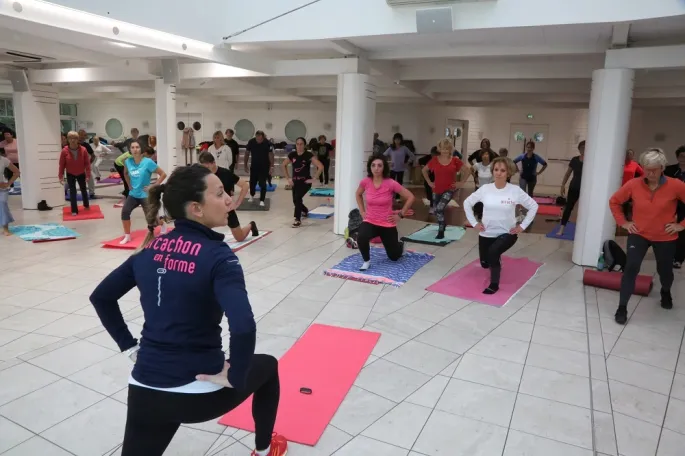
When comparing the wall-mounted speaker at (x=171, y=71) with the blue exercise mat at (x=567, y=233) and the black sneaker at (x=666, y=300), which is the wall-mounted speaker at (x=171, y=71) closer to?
the blue exercise mat at (x=567, y=233)

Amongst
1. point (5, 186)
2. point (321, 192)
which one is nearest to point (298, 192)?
point (5, 186)

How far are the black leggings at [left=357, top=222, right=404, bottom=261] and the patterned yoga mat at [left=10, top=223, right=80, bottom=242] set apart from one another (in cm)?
443

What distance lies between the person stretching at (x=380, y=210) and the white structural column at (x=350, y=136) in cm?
164

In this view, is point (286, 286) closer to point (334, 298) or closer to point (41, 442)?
point (334, 298)

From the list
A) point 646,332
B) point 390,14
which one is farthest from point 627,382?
point 390,14

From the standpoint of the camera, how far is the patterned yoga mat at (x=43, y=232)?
7.43 metres

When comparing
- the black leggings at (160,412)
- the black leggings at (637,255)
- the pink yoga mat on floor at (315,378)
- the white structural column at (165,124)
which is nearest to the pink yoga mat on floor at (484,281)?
the black leggings at (637,255)

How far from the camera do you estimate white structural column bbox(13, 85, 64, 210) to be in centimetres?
980

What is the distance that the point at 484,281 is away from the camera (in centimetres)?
584

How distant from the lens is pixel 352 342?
4.10 metres

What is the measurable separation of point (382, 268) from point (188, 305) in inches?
182

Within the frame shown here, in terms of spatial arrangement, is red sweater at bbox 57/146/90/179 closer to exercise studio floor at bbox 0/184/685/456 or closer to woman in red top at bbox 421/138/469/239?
exercise studio floor at bbox 0/184/685/456

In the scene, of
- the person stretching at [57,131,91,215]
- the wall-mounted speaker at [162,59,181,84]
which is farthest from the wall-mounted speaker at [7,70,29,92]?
the wall-mounted speaker at [162,59,181,84]

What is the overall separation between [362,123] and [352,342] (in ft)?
15.0
